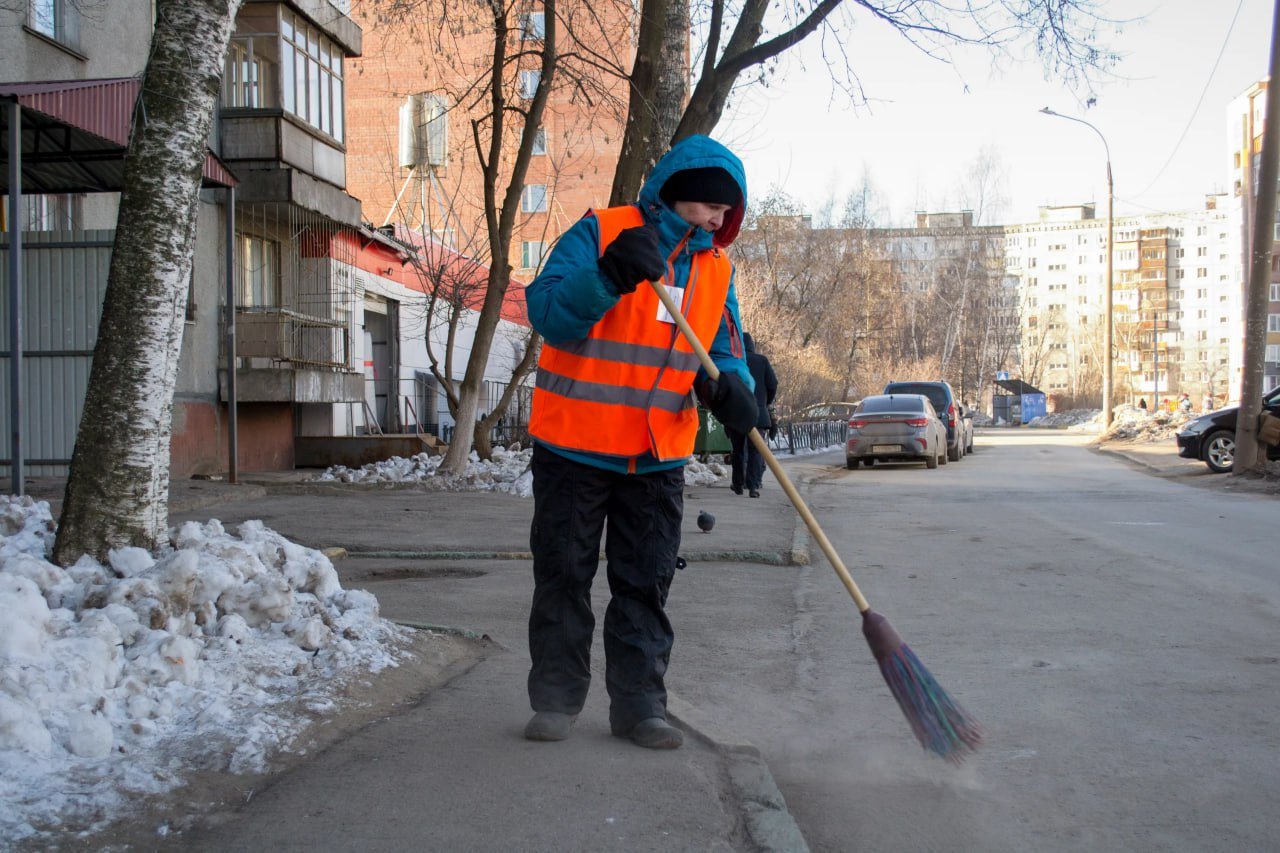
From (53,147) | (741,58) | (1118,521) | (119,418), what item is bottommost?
(1118,521)

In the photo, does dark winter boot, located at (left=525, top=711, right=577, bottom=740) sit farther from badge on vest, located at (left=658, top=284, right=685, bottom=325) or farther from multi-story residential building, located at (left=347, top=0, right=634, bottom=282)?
multi-story residential building, located at (left=347, top=0, right=634, bottom=282)

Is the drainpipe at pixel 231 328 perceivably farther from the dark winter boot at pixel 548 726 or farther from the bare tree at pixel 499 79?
the dark winter boot at pixel 548 726

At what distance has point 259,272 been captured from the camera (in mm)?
18703

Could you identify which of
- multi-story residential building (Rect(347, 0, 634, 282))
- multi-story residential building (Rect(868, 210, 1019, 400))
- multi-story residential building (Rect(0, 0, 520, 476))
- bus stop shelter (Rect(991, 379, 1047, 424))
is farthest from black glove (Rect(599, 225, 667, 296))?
bus stop shelter (Rect(991, 379, 1047, 424))

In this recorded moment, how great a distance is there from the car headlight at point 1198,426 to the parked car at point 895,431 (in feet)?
14.8

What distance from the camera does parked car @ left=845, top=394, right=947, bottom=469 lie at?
845 inches

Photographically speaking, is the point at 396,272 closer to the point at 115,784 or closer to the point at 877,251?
the point at 115,784

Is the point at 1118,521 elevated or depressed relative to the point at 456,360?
depressed

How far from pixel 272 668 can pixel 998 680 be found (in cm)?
282

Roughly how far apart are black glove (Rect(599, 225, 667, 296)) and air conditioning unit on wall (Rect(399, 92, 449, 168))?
1147 cm

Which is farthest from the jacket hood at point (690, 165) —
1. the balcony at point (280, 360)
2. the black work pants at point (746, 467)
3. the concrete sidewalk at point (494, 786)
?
the balcony at point (280, 360)

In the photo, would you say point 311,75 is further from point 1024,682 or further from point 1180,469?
point 1024,682

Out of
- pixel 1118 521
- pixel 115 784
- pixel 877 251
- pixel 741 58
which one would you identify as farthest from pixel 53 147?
pixel 877 251

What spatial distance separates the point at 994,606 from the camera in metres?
6.48
